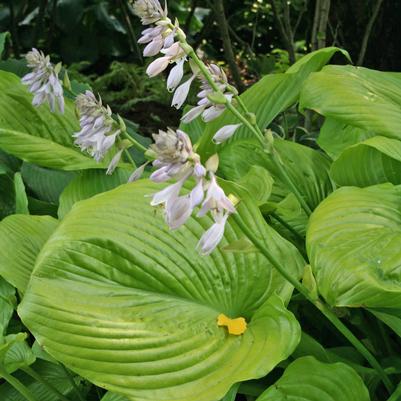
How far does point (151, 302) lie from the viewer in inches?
50.7

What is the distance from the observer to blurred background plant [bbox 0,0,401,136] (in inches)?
140

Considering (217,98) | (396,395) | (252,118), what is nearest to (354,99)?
(252,118)

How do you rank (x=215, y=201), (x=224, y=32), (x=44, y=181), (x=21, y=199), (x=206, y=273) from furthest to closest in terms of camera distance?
(x=224, y=32)
(x=44, y=181)
(x=21, y=199)
(x=206, y=273)
(x=215, y=201)

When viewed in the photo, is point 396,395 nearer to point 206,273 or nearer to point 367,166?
point 206,273

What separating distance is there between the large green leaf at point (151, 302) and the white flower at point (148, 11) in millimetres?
358

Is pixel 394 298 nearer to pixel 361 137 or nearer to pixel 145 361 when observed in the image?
pixel 145 361

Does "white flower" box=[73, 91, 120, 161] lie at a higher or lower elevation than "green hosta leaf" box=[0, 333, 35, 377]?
higher

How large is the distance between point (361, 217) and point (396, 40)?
2410 mm

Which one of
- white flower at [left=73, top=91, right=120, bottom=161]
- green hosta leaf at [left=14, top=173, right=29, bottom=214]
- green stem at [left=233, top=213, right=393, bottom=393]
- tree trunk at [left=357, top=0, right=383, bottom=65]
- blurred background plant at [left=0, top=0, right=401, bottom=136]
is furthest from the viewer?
blurred background plant at [left=0, top=0, right=401, bottom=136]

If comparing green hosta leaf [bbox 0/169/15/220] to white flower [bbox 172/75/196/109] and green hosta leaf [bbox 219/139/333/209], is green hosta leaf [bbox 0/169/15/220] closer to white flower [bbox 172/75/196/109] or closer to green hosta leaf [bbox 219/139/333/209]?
green hosta leaf [bbox 219/139/333/209]

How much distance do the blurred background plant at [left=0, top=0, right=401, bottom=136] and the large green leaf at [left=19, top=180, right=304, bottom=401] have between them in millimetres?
1796

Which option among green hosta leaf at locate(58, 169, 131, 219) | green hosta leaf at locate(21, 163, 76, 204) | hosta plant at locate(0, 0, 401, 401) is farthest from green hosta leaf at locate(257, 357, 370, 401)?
green hosta leaf at locate(21, 163, 76, 204)

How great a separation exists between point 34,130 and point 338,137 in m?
1.00

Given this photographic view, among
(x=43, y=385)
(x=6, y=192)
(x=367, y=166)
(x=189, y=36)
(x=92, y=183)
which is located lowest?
(x=189, y=36)
